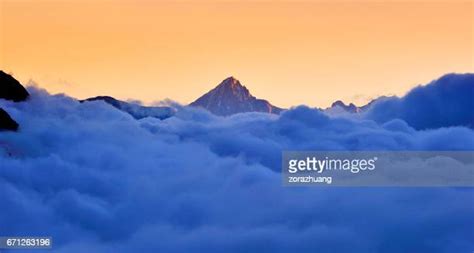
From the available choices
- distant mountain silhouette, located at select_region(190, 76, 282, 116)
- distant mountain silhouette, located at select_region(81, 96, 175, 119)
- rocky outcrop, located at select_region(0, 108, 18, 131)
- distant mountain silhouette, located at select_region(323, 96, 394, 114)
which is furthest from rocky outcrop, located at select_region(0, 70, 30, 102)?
distant mountain silhouette, located at select_region(323, 96, 394, 114)

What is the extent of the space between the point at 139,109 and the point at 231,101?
1.65 feet

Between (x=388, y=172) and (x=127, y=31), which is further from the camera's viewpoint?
(x=127, y=31)

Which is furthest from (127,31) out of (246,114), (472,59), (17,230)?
(472,59)

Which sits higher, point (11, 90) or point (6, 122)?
point (11, 90)

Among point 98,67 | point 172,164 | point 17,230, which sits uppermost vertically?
point 98,67

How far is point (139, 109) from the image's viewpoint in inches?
155

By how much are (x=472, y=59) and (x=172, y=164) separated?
1.57 metres

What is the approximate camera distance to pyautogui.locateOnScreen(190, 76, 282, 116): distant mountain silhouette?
3.79m

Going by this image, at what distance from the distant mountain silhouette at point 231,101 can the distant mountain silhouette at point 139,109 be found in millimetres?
187

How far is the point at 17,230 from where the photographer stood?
3850 millimetres

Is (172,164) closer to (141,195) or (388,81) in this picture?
(141,195)

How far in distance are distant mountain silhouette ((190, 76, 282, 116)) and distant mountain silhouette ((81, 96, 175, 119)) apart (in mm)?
187

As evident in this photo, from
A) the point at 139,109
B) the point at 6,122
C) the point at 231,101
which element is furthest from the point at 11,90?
the point at 231,101

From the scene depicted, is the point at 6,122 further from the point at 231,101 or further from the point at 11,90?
the point at 231,101
